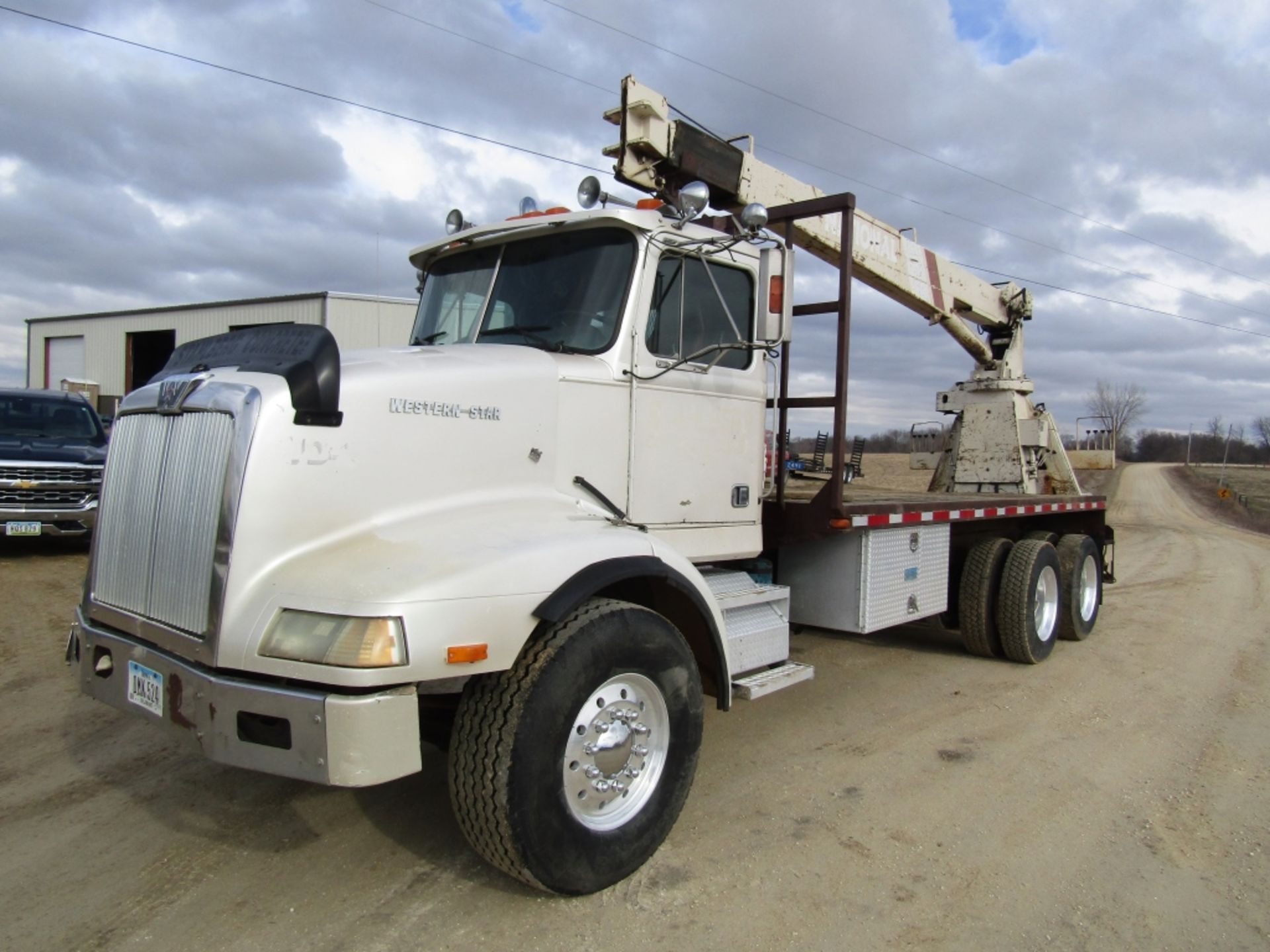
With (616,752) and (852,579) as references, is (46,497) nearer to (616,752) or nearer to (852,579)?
(852,579)

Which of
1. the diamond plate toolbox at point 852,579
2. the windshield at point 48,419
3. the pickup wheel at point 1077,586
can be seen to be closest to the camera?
the diamond plate toolbox at point 852,579

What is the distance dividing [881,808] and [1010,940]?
1.06 m

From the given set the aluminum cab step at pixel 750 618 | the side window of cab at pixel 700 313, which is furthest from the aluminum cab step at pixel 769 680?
the side window of cab at pixel 700 313

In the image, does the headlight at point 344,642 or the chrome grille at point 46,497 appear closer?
the headlight at point 344,642

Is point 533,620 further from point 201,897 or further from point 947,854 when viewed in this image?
point 947,854

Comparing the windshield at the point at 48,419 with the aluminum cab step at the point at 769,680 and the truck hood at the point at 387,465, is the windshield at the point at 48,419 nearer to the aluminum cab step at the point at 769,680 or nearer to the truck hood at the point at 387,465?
the truck hood at the point at 387,465

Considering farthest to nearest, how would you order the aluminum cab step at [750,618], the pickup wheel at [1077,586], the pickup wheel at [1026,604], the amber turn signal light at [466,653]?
the pickup wheel at [1077,586] → the pickup wheel at [1026,604] → the aluminum cab step at [750,618] → the amber turn signal light at [466,653]

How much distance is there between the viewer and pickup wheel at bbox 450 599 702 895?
2.92 meters

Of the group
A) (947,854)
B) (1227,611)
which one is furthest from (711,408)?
(1227,611)

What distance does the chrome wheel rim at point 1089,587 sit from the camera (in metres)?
8.12

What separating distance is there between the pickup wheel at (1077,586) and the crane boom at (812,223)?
2289 mm

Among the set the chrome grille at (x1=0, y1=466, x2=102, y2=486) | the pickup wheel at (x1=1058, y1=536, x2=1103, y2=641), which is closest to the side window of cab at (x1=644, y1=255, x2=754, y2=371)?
the pickup wheel at (x1=1058, y1=536, x2=1103, y2=641)

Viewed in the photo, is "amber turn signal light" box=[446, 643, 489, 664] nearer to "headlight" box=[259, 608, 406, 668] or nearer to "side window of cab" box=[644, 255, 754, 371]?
"headlight" box=[259, 608, 406, 668]

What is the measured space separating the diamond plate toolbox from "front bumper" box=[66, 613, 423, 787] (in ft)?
10.4
